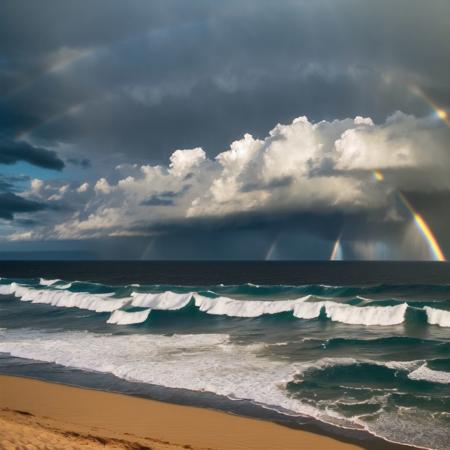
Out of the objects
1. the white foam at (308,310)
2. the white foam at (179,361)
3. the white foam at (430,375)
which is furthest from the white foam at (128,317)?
the white foam at (430,375)

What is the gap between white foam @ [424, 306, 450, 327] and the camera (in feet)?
95.5

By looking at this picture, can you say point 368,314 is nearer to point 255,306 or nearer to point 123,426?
point 255,306

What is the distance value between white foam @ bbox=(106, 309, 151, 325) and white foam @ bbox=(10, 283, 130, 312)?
5845mm

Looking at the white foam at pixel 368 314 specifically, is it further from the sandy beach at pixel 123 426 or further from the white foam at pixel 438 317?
the sandy beach at pixel 123 426

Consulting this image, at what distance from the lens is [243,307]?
123ft

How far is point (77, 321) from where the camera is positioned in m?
33.2

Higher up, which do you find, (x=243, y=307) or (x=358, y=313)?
(x=358, y=313)

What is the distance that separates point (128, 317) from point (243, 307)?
9.44 meters

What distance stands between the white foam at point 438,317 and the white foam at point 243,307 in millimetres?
9609

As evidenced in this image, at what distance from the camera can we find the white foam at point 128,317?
3262 cm

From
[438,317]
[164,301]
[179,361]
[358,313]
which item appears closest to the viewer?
[179,361]

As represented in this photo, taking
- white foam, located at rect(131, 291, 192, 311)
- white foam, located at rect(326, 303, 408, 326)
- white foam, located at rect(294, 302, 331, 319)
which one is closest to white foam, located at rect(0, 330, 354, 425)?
white foam, located at rect(294, 302, 331, 319)

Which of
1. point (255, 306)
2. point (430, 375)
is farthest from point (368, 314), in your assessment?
point (430, 375)

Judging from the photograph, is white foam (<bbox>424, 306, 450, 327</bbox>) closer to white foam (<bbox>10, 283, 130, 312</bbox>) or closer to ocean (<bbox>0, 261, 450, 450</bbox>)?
ocean (<bbox>0, 261, 450, 450</bbox>)
